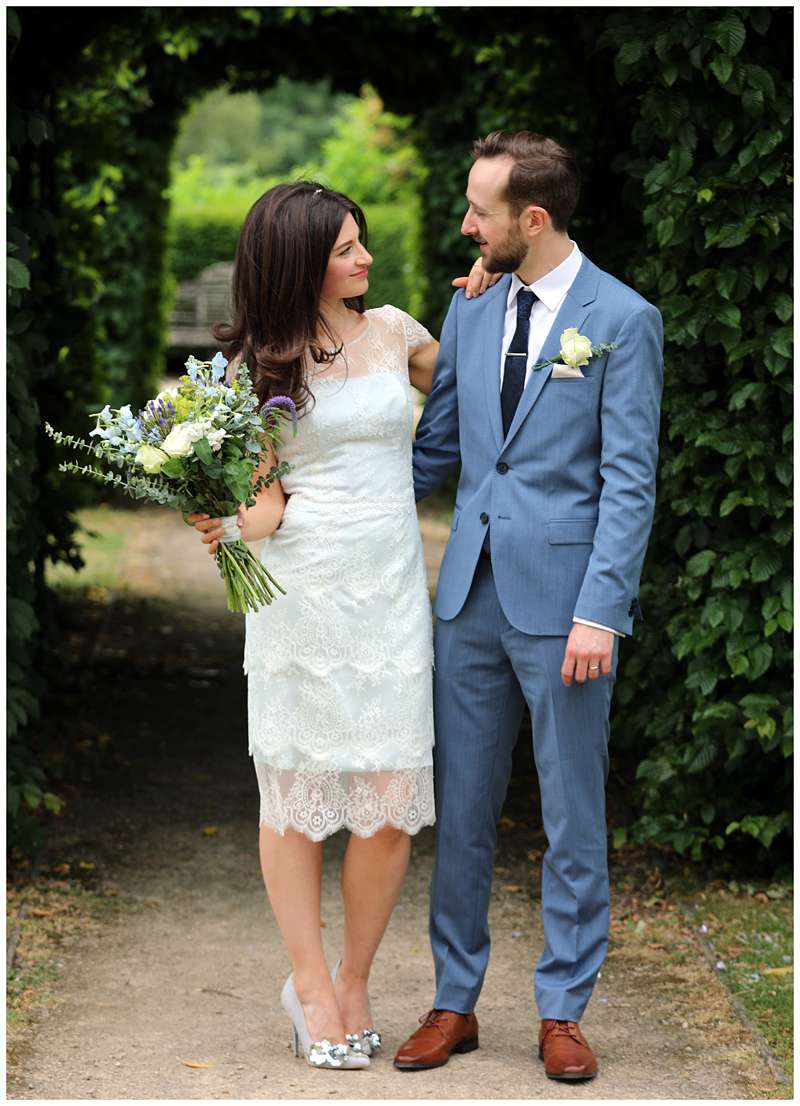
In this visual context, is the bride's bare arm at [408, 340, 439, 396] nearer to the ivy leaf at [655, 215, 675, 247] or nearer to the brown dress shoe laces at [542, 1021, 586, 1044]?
the ivy leaf at [655, 215, 675, 247]

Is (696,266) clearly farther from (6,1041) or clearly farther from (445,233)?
(445,233)

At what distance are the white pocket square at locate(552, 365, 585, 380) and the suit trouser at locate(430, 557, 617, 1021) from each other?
494 millimetres

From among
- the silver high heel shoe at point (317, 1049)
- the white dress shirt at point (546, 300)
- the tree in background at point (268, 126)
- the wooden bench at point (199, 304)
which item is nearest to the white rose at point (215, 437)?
the white dress shirt at point (546, 300)

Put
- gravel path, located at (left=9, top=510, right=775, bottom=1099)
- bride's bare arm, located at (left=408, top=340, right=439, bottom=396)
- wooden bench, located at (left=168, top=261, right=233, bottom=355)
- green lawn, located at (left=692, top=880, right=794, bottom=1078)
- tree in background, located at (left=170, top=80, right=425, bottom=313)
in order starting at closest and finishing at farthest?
gravel path, located at (left=9, top=510, right=775, bottom=1099), bride's bare arm, located at (left=408, top=340, right=439, bottom=396), green lawn, located at (left=692, top=880, right=794, bottom=1078), wooden bench, located at (left=168, top=261, right=233, bottom=355), tree in background, located at (left=170, top=80, right=425, bottom=313)

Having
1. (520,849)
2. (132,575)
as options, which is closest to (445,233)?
(132,575)

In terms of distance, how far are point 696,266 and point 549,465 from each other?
56.4 inches

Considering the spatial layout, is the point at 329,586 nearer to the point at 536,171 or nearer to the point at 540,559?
the point at 540,559

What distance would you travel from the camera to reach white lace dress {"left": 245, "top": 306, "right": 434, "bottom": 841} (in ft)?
12.3

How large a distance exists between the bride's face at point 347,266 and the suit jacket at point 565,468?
32cm

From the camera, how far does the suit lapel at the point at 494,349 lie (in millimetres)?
3771

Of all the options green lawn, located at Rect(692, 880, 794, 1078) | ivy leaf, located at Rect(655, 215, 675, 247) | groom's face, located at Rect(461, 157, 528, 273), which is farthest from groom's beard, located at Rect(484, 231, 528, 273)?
green lawn, located at Rect(692, 880, 794, 1078)

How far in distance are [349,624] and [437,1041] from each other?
42.1 inches

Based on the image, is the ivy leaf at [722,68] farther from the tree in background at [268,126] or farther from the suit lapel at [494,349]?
the tree in background at [268,126]

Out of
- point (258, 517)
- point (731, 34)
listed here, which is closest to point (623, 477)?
point (258, 517)
